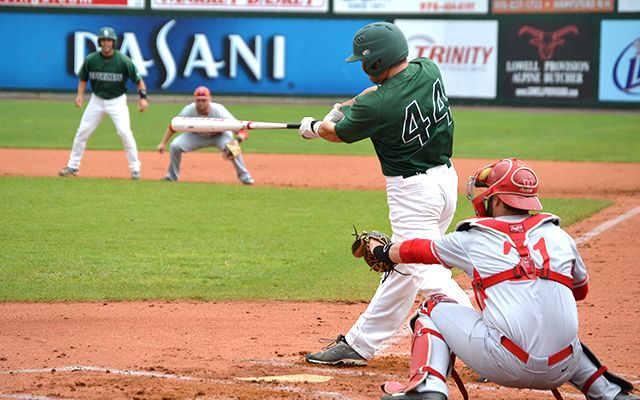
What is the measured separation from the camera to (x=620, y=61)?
28.6 metres

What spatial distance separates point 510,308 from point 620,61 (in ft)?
81.9

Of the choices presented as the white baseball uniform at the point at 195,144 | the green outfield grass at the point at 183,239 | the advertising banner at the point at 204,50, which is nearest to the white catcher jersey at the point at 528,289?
the green outfield grass at the point at 183,239

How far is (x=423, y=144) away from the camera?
616 centimetres

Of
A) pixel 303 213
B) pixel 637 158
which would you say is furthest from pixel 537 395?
pixel 637 158

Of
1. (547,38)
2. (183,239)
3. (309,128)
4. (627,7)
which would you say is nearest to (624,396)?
(309,128)

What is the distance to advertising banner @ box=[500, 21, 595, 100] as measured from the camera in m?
28.8

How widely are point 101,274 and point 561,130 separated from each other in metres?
17.1

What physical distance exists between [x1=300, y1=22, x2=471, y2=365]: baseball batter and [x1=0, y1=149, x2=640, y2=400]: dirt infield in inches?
23.9

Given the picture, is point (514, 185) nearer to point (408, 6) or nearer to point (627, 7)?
point (627, 7)

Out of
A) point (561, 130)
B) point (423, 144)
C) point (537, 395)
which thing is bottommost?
point (561, 130)

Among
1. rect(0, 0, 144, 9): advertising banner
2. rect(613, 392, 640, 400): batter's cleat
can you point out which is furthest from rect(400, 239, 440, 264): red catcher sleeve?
rect(0, 0, 144, 9): advertising banner

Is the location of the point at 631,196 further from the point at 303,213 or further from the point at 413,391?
the point at 413,391

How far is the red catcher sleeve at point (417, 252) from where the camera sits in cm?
522

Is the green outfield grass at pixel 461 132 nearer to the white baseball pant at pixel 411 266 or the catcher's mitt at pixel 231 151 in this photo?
the catcher's mitt at pixel 231 151
